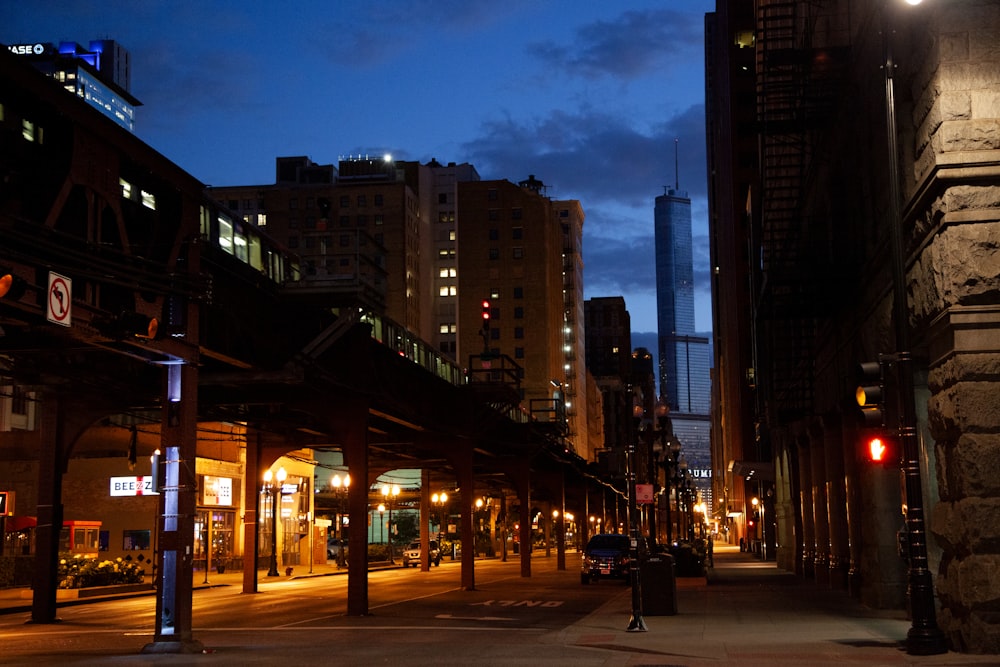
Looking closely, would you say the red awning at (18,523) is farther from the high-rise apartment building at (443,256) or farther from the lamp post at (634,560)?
the high-rise apartment building at (443,256)

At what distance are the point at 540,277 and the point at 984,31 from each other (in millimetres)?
147126

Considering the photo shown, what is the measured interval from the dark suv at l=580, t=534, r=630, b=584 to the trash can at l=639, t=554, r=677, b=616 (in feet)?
72.2

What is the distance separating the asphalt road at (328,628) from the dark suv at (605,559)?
4456 millimetres

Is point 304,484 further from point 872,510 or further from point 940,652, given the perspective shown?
point 940,652

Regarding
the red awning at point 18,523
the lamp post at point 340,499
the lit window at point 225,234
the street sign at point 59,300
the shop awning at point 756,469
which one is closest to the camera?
the street sign at point 59,300

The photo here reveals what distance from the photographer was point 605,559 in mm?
50719

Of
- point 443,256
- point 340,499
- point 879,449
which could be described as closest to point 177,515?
point 879,449

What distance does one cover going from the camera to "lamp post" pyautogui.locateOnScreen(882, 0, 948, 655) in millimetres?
16969

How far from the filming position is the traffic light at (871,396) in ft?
56.9

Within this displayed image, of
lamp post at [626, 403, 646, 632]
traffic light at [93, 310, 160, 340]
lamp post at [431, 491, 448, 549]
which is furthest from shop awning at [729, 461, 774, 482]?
traffic light at [93, 310, 160, 340]

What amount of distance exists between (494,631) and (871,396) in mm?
11247

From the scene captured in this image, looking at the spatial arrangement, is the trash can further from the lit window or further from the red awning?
the red awning

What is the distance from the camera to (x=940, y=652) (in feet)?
55.9

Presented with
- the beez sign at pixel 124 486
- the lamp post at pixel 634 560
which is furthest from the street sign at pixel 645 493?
the beez sign at pixel 124 486
